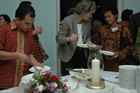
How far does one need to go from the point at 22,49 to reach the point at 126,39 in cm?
130

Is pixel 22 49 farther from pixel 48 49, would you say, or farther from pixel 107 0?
pixel 107 0

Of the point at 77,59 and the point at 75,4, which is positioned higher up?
the point at 75,4

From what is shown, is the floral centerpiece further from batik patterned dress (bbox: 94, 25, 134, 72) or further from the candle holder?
batik patterned dress (bbox: 94, 25, 134, 72)

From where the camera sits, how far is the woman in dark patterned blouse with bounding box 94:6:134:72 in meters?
2.04

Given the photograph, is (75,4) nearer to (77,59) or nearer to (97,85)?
(77,59)

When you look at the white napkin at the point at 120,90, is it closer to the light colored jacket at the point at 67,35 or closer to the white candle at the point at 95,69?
the white candle at the point at 95,69

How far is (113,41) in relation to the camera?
205 cm

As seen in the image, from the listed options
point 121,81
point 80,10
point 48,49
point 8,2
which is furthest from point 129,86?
point 8,2

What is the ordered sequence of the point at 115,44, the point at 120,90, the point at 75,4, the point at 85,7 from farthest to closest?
the point at 75,4 → the point at 85,7 → the point at 115,44 → the point at 120,90

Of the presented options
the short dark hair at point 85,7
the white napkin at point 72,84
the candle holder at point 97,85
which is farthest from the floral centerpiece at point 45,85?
the short dark hair at point 85,7

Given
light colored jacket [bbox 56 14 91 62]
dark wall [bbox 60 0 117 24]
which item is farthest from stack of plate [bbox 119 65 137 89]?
dark wall [bbox 60 0 117 24]

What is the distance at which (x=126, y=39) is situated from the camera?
6.77 ft

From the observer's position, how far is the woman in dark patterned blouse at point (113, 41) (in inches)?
80.3

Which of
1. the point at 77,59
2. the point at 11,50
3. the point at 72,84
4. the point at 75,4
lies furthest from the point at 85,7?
the point at 75,4
